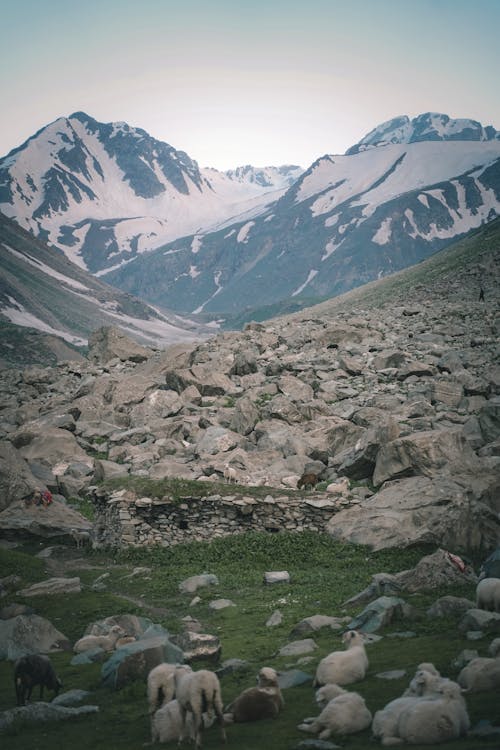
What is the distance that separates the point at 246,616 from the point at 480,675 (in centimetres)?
855

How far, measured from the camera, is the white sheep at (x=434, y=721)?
9.00m

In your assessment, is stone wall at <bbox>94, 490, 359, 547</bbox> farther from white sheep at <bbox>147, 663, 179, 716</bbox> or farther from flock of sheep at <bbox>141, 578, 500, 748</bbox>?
white sheep at <bbox>147, 663, 179, 716</bbox>

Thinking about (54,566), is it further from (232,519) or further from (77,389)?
(77,389)

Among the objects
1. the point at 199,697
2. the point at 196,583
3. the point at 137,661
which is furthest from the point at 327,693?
the point at 196,583

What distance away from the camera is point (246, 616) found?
58.7 ft

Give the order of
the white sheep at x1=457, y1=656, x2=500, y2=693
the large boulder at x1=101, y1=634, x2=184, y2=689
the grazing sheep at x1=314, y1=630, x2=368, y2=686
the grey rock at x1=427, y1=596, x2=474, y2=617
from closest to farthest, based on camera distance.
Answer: the white sheep at x1=457, y1=656, x2=500, y2=693
the grazing sheep at x1=314, y1=630, x2=368, y2=686
the large boulder at x1=101, y1=634, x2=184, y2=689
the grey rock at x1=427, y1=596, x2=474, y2=617

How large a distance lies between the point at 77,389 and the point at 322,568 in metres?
33.3

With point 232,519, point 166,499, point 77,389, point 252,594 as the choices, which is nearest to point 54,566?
point 166,499

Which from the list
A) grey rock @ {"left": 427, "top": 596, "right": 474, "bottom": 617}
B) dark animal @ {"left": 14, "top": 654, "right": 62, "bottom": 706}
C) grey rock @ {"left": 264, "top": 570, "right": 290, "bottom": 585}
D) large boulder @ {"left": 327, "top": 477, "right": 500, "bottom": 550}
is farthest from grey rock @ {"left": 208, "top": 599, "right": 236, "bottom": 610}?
dark animal @ {"left": 14, "top": 654, "right": 62, "bottom": 706}

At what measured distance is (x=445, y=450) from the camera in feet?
85.7

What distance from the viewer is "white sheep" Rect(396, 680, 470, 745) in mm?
9000

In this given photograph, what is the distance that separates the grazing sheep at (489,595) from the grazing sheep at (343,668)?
360 cm

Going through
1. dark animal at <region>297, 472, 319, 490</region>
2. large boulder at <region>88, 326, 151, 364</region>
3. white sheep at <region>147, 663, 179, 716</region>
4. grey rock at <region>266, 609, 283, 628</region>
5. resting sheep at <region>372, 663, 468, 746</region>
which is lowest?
grey rock at <region>266, 609, 283, 628</region>

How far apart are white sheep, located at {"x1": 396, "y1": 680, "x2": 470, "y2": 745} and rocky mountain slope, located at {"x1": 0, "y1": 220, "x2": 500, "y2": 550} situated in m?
12.8
